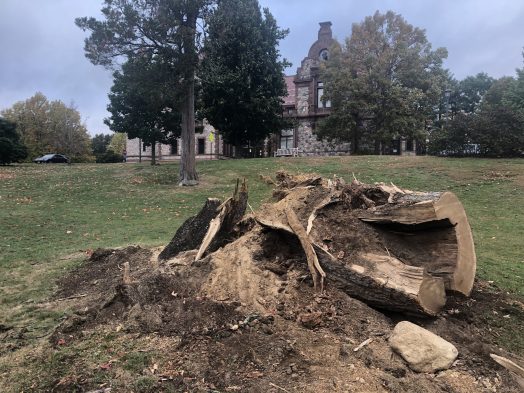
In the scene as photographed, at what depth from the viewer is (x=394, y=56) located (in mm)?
31625

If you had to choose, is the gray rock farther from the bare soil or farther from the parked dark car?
the parked dark car

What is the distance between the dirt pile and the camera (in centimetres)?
338

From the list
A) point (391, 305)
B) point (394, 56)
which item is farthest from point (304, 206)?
point (394, 56)

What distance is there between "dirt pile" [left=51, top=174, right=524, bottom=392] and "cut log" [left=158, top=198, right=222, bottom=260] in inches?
12.0

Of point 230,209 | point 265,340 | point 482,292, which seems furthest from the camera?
point 230,209

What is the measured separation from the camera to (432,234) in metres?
4.98

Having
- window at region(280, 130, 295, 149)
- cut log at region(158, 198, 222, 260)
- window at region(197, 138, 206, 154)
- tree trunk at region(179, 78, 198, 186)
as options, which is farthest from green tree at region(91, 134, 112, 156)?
cut log at region(158, 198, 222, 260)

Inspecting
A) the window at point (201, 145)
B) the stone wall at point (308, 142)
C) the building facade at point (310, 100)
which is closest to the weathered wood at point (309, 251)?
the stone wall at point (308, 142)

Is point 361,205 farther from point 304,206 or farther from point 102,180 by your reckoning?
point 102,180

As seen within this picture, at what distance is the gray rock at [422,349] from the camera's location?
11.7 feet

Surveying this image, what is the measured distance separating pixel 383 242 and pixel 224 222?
2.28 metres

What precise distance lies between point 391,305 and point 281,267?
1280 millimetres

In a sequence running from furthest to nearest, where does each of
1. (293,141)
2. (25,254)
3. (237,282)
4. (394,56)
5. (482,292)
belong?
(293,141) < (394,56) < (25,254) < (482,292) < (237,282)

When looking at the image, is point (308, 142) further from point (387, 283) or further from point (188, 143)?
point (387, 283)
